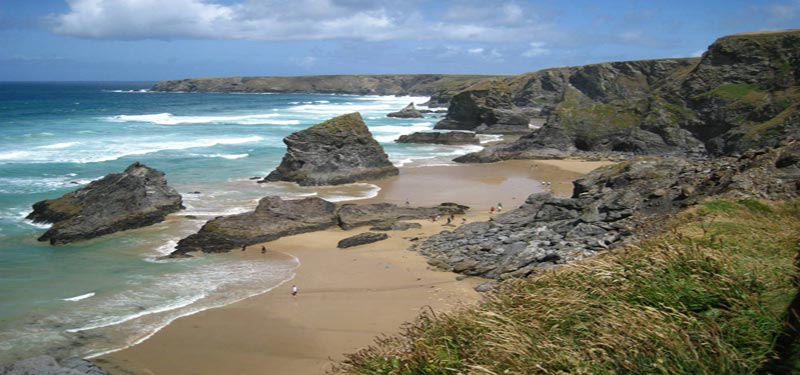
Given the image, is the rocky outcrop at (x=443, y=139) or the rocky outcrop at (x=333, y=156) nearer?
the rocky outcrop at (x=333, y=156)

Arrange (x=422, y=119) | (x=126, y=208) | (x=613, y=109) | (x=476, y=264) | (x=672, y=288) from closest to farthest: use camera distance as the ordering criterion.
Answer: (x=672, y=288)
(x=476, y=264)
(x=126, y=208)
(x=613, y=109)
(x=422, y=119)

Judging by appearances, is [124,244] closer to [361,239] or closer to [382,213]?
[361,239]

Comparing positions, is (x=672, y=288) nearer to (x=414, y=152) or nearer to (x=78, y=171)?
(x=78, y=171)

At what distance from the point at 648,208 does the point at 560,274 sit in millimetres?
11646

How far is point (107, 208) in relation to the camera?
25391 millimetres

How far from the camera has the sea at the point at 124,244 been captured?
15.7 m

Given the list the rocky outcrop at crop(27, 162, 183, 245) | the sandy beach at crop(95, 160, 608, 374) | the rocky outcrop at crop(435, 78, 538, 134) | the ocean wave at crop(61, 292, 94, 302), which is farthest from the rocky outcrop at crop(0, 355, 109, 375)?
the rocky outcrop at crop(435, 78, 538, 134)

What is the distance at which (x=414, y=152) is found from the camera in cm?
5119

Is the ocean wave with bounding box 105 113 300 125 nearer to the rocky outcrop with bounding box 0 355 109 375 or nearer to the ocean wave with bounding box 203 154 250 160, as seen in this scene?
the ocean wave with bounding box 203 154 250 160

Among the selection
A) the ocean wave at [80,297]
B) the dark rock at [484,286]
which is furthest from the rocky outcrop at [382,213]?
the ocean wave at [80,297]

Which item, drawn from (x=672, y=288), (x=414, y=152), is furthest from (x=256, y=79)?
(x=672, y=288)

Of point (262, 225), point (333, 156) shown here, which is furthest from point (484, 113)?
point (262, 225)

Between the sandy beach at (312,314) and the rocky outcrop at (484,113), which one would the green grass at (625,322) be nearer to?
the sandy beach at (312,314)

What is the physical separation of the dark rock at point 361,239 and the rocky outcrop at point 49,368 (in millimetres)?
11715
